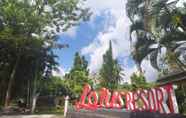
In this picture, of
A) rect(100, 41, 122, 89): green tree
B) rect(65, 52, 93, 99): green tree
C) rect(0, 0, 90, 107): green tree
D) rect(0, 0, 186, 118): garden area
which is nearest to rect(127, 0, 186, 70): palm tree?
rect(0, 0, 186, 118): garden area

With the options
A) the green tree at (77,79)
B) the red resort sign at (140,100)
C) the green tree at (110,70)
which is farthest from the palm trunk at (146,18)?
the green tree at (110,70)

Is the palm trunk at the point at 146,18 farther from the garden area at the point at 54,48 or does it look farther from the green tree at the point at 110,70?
the green tree at the point at 110,70

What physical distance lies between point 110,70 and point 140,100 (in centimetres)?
6314

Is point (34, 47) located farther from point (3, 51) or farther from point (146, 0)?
point (146, 0)

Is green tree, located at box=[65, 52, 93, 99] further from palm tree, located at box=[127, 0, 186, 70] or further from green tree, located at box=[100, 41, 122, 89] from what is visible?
palm tree, located at box=[127, 0, 186, 70]

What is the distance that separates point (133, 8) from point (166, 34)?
123 inches

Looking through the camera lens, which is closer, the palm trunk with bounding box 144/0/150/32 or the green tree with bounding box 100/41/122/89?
the palm trunk with bounding box 144/0/150/32

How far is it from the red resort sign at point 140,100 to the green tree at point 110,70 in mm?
51505

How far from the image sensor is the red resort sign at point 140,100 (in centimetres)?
803

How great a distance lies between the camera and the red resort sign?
8031mm

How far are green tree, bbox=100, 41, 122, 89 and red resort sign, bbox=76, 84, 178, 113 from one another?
51505 millimetres

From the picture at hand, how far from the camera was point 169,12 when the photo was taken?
49.5 feet

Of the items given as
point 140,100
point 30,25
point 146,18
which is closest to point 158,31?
point 146,18

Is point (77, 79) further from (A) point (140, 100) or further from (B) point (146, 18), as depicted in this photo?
(A) point (140, 100)
